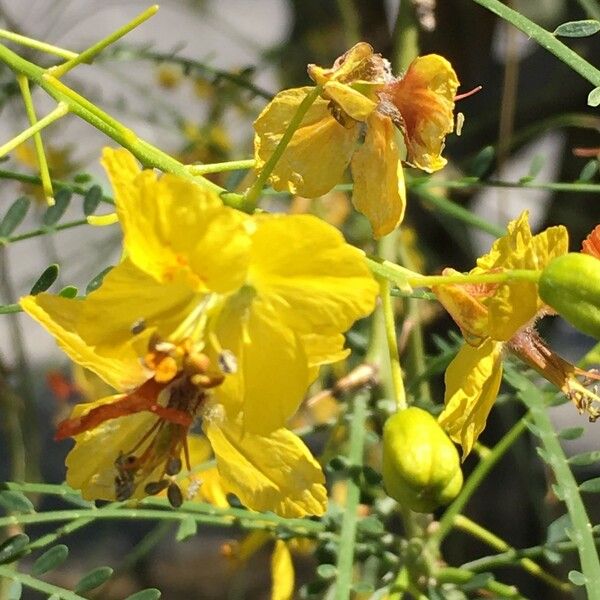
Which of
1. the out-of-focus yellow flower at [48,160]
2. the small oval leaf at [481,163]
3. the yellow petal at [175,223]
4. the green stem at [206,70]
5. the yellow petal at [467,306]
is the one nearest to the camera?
the yellow petal at [175,223]

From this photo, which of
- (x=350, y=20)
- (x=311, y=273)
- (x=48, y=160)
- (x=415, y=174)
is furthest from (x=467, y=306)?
(x=48, y=160)

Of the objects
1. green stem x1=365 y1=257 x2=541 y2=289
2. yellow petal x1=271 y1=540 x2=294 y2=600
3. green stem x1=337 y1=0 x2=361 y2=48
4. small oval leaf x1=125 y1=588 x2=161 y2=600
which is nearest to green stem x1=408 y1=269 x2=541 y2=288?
green stem x1=365 y1=257 x2=541 y2=289

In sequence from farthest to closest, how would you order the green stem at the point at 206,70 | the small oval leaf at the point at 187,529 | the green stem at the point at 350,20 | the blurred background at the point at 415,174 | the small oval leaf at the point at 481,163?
the green stem at the point at 350,20
the blurred background at the point at 415,174
the green stem at the point at 206,70
the small oval leaf at the point at 481,163
the small oval leaf at the point at 187,529

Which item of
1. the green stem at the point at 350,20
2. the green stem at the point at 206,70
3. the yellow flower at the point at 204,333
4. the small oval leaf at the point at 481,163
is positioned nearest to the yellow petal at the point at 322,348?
the yellow flower at the point at 204,333

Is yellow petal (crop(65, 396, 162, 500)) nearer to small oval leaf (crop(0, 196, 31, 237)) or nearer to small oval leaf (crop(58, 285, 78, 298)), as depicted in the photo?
small oval leaf (crop(58, 285, 78, 298))

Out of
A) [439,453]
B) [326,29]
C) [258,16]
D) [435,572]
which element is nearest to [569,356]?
[326,29]

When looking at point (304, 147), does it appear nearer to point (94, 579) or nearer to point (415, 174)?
point (94, 579)

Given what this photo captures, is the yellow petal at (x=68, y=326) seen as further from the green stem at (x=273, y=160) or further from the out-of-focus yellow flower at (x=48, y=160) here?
the out-of-focus yellow flower at (x=48, y=160)
